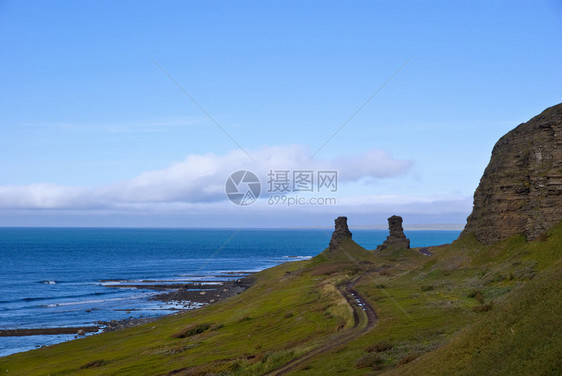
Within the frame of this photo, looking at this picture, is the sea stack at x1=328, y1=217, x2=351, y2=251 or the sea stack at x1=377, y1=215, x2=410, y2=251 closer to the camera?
the sea stack at x1=328, y1=217, x2=351, y2=251

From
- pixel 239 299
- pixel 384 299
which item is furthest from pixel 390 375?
pixel 239 299

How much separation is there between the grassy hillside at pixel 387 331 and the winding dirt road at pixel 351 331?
52 cm

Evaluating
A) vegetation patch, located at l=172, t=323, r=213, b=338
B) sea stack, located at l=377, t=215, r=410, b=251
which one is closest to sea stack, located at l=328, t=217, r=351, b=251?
sea stack, located at l=377, t=215, r=410, b=251

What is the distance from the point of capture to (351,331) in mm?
46812

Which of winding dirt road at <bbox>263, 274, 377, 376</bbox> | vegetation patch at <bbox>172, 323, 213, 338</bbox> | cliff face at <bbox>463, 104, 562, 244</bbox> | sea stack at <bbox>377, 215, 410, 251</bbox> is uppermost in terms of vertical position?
cliff face at <bbox>463, 104, 562, 244</bbox>

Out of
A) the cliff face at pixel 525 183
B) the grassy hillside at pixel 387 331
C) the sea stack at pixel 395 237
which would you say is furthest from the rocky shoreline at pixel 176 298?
the cliff face at pixel 525 183

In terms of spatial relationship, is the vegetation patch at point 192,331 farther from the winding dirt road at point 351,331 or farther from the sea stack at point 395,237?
the sea stack at point 395,237

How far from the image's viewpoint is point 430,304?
A: 52438mm

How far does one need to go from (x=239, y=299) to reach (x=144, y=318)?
18.2 meters

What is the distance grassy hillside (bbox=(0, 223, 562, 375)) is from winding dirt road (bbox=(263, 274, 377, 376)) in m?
0.52

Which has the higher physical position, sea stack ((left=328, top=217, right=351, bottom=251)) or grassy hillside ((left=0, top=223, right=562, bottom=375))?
sea stack ((left=328, top=217, right=351, bottom=251))

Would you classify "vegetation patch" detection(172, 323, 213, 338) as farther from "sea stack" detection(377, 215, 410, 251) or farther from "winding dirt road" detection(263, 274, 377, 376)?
"sea stack" detection(377, 215, 410, 251)

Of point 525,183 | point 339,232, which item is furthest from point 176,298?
point 525,183

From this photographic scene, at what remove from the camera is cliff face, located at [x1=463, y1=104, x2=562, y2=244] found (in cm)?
5947
